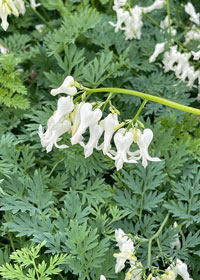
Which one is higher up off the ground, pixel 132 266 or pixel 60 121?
pixel 60 121

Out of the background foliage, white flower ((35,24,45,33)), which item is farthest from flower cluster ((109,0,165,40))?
white flower ((35,24,45,33))

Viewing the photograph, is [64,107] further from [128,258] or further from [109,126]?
[128,258]

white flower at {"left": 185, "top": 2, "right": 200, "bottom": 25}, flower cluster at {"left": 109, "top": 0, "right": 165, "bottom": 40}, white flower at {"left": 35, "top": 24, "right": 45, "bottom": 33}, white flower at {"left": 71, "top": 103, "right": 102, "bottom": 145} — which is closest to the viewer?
white flower at {"left": 71, "top": 103, "right": 102, "bottom": 145}

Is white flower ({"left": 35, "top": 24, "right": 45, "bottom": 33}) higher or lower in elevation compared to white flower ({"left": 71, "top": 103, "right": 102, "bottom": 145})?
lower

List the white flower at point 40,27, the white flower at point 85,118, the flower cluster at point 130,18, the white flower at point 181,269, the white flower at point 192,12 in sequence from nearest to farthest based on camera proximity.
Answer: the white flower at point 85,118 < the white flower at point 181,269 < the flower cluster at point 130,18 < the white flower at point 192,12 < the white flower at point 40,27

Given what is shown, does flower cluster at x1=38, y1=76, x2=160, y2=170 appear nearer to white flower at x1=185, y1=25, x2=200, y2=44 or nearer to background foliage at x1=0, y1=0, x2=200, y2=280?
background foliage at x1=0, y1=0, x2=200, y2=280

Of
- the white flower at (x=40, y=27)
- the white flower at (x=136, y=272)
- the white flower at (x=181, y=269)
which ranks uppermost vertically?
the white flower at (x=40, y=27)

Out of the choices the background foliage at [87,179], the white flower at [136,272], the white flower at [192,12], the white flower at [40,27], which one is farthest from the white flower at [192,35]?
the white flower at [136,272]

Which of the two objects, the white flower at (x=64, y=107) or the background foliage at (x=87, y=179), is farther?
the background foliage at (x=87, y=179)

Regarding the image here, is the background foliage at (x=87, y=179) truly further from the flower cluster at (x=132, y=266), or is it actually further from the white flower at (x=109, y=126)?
the white flower at (x=109, y=126)

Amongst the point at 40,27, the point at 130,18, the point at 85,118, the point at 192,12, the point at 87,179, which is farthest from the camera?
the point at 40,27

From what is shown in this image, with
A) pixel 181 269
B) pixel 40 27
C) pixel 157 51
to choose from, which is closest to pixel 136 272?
pixel 181 269

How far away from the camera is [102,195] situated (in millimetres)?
1843

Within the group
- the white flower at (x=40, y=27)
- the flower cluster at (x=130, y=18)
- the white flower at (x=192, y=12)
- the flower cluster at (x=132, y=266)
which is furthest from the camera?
the white flower at (x=40, y=27)
